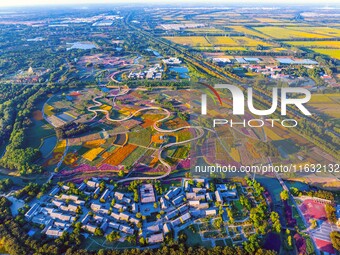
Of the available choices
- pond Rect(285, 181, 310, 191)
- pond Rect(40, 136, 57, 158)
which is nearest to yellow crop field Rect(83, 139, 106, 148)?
pond Rect(40, 136, 57, 158)

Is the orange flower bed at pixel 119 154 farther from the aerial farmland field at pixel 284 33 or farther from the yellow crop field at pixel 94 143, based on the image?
the aerial farmland field at pixel 284 33

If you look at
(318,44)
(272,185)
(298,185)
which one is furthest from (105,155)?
(318,44)

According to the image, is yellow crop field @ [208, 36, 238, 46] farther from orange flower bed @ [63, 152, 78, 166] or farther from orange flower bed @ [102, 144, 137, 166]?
orange flower bed @ [63, 152, 78, 166]

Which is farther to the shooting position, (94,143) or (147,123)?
(147,123)

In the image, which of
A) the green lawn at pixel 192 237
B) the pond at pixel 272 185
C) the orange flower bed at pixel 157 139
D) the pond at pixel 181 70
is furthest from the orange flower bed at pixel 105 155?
the pond at pixel 181 70

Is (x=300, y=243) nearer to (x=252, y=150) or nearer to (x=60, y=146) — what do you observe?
(x=252, y=150)
